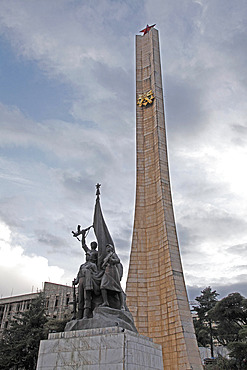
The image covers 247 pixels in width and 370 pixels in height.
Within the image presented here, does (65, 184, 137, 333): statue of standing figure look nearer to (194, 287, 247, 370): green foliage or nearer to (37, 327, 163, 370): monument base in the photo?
(37, 327, 163, 370): monument base

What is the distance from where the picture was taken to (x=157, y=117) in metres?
20.5

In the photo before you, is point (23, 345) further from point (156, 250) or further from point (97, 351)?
point (97, 351)

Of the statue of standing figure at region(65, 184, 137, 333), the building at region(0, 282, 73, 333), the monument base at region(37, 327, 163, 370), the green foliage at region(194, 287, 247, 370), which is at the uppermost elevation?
the building at region(0, 282, 73, 333)

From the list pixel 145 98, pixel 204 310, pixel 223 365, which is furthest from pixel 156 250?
pixel 204 310

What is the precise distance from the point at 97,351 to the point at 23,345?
1480cm

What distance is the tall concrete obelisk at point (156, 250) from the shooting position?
1451 cm

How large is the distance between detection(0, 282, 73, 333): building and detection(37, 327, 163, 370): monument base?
2785cm

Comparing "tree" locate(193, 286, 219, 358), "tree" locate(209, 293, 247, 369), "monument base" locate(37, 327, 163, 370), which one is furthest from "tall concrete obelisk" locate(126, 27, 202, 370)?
"tree" locate(193, 286, 219, 358)

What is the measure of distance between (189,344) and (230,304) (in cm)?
993

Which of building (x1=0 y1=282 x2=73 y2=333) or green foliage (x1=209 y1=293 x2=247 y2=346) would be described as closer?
green foliage (x1=209 y1=293 x2=247 y2=346)

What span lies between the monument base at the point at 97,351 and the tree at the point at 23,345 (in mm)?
13950

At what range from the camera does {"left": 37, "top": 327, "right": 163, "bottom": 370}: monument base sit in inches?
209

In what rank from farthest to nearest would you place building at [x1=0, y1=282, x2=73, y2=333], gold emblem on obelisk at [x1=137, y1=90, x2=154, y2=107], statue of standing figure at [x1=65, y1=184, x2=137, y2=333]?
building at [x1=0, y1=282, x2=73, y2=333]
gold emblem on obelisk at [x1=137, y1=90, x2=154, y2=107]
statue of standing figure at [x1=65, y1=184, x2=137, y2=333]

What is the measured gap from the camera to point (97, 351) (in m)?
5.45
